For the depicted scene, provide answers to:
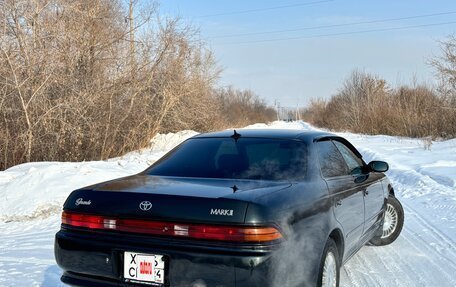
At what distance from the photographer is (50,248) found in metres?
5.23

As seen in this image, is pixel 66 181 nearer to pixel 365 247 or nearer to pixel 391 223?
pixel 365 247

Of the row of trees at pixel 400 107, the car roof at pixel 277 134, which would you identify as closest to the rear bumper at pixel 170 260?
the car roof at pixel 277 134

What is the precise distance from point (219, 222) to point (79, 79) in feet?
38.5

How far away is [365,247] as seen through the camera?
5367 millimetres

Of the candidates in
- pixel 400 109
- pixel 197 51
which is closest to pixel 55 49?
pixel 197 51

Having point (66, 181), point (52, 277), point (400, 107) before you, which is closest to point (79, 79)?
point (66, 181)

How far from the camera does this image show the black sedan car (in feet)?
8.50

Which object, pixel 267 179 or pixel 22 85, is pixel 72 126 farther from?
pixel 267 179

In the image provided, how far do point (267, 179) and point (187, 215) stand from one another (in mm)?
864

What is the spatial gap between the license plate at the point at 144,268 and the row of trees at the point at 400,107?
24.7 meters

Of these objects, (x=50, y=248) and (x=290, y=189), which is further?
(x=50, y=248)

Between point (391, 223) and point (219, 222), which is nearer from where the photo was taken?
point (219, 222)

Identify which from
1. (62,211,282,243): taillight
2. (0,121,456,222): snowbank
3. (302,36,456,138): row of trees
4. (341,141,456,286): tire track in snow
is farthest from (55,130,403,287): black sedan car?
(302,36,456,138): row of trees

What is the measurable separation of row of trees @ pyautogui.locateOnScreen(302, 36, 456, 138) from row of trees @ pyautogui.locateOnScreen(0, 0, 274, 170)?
50.7 ft
